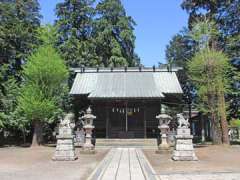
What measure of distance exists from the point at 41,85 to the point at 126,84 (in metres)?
7.07

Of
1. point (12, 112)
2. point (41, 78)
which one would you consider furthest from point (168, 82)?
point (12, 112)

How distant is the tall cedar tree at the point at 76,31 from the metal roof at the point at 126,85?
23.4ft

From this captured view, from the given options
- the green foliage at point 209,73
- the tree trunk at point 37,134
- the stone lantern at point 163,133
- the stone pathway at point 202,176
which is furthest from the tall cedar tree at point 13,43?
the stone pathway at point 202,176

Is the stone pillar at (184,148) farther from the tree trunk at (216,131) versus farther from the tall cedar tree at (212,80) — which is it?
the tree trunk at (216,131)

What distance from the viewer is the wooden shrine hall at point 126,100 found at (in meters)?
28.7

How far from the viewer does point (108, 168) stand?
13.9 meters

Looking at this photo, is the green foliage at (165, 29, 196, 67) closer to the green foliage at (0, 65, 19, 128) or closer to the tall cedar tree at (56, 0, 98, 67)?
the tall cedar tree at (56, 0, 98, 67)

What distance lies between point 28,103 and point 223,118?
15.0m

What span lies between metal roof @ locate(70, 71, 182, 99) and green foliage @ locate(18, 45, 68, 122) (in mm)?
2111

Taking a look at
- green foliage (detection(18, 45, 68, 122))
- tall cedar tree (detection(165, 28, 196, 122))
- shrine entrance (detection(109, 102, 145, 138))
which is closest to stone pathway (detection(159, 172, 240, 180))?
shrine entrance (detection(109, 102, 145, 138))

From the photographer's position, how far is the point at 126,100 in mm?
28688

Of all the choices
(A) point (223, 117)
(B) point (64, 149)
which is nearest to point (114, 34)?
(A) point (223, 117)

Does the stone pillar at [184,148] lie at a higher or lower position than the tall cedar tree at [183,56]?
lower

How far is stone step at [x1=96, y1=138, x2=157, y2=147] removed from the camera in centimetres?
2723
